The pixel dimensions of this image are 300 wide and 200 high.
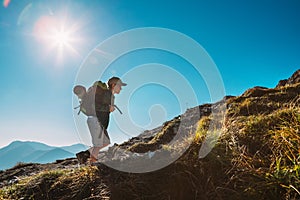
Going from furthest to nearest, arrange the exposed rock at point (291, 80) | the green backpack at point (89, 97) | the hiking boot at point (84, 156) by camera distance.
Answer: the exposed rock at point (291, 80) < the hiking boot at point (84, 156) < the green backpack at point (89, 97)

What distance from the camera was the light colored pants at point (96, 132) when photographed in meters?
6.19

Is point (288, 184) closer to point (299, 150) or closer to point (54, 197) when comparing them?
point (299, 150)

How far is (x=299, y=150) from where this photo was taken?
8.97 feet

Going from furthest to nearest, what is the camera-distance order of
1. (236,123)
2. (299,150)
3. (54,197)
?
(236,123), (54,197), (299,150)

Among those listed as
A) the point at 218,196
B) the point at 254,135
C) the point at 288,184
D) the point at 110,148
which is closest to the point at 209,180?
the point at 218,196

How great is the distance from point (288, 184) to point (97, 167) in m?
2.75

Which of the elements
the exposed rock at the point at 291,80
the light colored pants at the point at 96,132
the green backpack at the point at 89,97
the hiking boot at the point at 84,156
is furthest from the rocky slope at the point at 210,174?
the exposed rock at the point at 291,80

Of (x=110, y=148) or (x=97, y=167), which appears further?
(x=110, y=148)

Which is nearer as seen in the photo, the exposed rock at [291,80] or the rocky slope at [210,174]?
the rocky slope at [210,174]

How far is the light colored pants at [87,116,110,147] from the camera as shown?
619cm


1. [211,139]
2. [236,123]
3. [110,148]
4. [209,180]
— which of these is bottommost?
[209,180]

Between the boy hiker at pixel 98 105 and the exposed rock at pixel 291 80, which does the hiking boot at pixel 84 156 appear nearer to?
the boy hiker at pixel 98 105

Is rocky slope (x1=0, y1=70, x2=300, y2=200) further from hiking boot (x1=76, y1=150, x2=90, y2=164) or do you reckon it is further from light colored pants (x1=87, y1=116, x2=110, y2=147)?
hiking boot (x1=76, y1=150, x2=90, y2=164)

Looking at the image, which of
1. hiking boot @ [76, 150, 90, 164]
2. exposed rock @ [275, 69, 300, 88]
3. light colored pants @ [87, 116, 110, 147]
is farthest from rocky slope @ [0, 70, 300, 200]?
exposed rock @ [275, 69, 300, 88]
